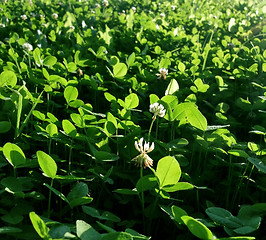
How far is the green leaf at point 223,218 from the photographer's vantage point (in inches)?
42.9

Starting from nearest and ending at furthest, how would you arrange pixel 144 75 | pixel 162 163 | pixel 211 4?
pixel 162 163, pixel 144 75, pixel 211 4

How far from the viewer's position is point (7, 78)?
1.72 metres

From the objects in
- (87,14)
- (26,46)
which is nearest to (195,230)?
(26,46)

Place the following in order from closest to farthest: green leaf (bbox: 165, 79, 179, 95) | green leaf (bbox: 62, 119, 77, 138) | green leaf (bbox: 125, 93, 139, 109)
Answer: green leaf (bbox: 62, 119, 77, 138) < green leaf (bbox: 125, 93, 139, 109) < green leaf (bbox: 165, 79, 179, 95)

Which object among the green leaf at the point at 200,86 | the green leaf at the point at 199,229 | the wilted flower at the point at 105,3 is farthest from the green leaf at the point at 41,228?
the wilted flower at the point at 105,3

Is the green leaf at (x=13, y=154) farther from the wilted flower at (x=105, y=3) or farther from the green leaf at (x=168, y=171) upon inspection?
the wilted flower at (x=105, y=3)

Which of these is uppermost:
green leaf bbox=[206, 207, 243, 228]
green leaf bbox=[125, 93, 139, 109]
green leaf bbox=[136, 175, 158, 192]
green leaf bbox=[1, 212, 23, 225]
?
green leaf bbox=[125, 93, 139, 109]

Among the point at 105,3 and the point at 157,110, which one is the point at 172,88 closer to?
the point at 157,110

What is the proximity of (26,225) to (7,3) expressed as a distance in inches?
163

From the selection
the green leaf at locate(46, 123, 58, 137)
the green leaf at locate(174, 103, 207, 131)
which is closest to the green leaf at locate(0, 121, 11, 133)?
the green leaf at locate(46, 123, 58, 137)

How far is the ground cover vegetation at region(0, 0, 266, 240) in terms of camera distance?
1124mm

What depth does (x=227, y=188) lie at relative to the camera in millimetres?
1469

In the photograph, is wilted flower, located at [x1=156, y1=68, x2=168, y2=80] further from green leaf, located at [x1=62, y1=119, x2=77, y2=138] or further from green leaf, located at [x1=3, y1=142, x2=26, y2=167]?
green leaf, located at [x1=3, y1=142, x2=26, y2=167]

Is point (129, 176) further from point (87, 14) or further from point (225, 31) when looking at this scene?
point (87, 14)
